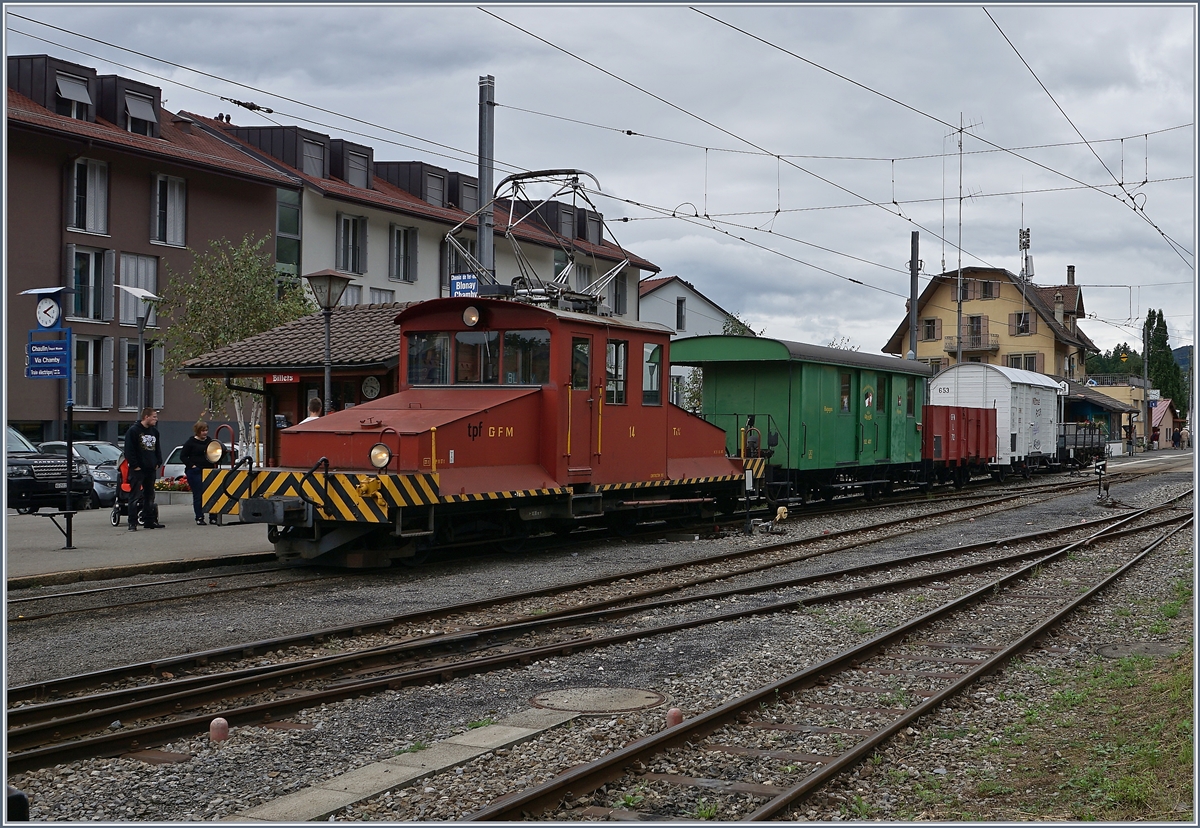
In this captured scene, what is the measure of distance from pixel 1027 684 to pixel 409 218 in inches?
1508

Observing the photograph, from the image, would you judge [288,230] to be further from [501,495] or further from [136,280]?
[501,495]

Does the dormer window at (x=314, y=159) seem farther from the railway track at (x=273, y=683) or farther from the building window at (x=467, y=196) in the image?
the railway track at (x=273, y=683)

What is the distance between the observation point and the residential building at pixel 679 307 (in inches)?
2322

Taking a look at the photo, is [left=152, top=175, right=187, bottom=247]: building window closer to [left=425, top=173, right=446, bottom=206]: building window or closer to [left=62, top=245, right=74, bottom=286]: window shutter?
[left=62, top=245, right=74, bottom=286]: window shutter

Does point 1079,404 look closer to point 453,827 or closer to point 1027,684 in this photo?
point 1027,684

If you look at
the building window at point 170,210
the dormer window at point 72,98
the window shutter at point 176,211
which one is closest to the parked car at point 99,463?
the building window at point 170,210

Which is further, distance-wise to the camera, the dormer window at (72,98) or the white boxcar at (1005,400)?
the dormer window at (72,98)

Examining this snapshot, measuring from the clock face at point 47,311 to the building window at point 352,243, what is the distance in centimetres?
2849

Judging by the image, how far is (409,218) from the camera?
43812mm

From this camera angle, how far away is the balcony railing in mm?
73125

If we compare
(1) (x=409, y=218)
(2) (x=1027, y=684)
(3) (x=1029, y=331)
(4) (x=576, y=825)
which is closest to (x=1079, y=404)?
(3) (x=1029, y=331)

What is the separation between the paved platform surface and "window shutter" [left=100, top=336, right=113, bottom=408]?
53.7ft

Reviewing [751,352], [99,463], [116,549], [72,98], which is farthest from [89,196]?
[116,549]

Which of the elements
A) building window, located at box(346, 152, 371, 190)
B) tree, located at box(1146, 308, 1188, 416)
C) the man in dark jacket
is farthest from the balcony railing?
the man in dark jacket
